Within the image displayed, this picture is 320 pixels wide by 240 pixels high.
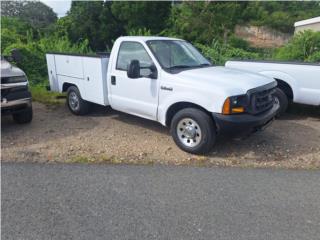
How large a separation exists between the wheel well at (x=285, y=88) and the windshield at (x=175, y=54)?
6.85 feet

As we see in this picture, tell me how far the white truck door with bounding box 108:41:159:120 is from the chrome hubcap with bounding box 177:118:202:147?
0.64 meters

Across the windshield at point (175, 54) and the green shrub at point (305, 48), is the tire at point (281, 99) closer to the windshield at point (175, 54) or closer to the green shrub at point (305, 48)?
the windshield at point (175, 54)

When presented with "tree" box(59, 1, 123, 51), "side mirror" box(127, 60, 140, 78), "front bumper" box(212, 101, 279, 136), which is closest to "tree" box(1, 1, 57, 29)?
"tree" box(59, 1, 123, 51)

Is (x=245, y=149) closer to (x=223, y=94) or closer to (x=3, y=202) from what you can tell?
(x=223, y=94)

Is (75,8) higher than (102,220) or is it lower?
higher

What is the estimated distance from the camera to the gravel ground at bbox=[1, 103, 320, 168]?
4.81m

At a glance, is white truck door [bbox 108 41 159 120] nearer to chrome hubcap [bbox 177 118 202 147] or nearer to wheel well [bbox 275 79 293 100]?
chrome hubcap [bbox 177 118 202 147]

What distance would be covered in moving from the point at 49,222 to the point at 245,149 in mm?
3323

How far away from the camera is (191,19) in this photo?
55.5 feet

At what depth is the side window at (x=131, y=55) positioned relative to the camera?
5495 millimetres

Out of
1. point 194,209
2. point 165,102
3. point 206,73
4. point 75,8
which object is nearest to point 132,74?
point 165,102

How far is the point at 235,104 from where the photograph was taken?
4.54 meters

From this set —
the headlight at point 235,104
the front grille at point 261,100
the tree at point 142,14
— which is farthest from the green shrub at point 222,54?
the tree at point 142,14

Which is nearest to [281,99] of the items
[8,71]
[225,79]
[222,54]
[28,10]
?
[225,79]
